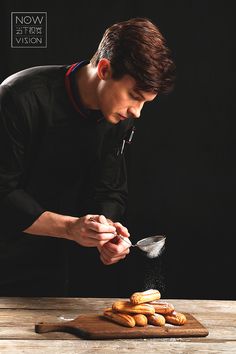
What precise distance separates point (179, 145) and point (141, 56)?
1423 millimetres

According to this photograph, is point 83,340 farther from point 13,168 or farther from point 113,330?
point 13,168

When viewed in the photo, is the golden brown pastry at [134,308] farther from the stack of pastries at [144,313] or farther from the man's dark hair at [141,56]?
the man's dark hair at [141,56]

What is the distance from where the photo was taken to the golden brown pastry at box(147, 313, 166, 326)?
6.59 feet

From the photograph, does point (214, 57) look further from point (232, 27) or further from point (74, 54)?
point (74, 54)

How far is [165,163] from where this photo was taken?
353 centimetres

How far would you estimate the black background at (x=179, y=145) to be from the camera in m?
3.43

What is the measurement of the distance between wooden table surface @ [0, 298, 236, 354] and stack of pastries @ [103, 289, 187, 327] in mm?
75

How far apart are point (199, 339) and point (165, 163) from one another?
1.66 metres

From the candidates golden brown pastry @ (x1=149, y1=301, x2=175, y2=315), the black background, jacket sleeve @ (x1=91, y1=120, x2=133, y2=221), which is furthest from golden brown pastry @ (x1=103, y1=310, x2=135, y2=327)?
the black background

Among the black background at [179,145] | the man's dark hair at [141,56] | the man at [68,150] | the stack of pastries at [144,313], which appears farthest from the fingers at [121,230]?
the black background at [179,145]

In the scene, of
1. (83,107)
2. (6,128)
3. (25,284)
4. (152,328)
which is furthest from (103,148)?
(152,328)

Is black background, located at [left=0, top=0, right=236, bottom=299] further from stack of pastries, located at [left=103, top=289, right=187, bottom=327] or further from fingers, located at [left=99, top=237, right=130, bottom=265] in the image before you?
stack of pastries, located at [left=103, top=289, right=187, bottom=327]

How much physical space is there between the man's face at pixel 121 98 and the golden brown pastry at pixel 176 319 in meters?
0.65

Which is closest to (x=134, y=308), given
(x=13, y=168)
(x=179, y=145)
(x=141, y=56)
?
(x=13, y=168)
